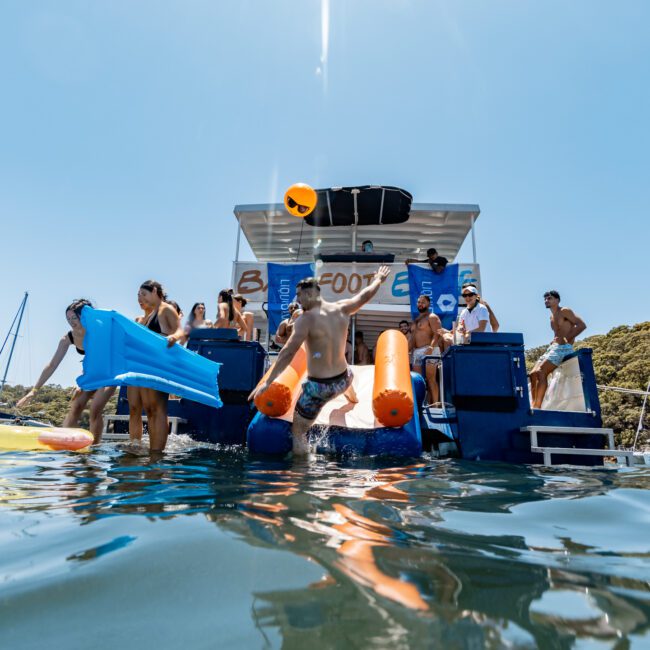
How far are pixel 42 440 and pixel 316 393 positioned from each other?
2.46 meters

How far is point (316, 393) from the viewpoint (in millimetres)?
4047

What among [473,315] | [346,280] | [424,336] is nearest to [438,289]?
[346,280]

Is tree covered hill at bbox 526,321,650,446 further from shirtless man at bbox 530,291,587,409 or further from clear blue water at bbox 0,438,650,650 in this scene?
clear blue water at bbox 0,438,650,650

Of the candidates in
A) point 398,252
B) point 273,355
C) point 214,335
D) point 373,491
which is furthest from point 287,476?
point 398,252

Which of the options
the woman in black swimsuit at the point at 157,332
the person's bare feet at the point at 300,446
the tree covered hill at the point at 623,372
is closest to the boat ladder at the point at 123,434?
the woman in black swimsuit at the point at 157,332

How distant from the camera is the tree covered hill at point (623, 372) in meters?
23.0

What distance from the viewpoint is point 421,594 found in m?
1.06

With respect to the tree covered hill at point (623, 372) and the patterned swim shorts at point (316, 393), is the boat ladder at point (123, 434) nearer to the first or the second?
the patterned swim shorts at point (316, 393)

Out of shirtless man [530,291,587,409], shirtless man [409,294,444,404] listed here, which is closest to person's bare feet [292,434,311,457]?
shirtless man [409,294,444,404]

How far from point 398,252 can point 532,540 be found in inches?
419

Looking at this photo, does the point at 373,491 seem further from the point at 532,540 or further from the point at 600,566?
the point at 600,566

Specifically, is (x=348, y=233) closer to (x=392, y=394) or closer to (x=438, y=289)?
(x=438, y=289)

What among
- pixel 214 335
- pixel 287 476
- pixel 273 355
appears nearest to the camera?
pixel 287 476

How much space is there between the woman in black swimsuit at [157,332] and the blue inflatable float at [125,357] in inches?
6.7
